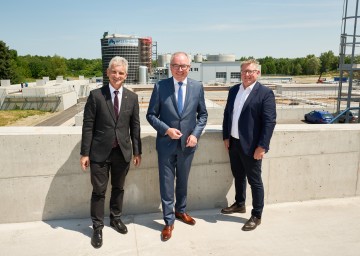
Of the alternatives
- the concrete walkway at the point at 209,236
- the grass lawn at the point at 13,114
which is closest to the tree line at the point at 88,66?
the grass lawn at the point at 13,114

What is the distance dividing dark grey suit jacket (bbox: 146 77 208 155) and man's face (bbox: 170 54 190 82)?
11cm

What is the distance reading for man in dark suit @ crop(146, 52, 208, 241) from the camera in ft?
10.5

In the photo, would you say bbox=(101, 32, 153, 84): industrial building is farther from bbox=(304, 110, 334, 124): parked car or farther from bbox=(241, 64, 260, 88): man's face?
bbox=(241, 64, 260, 88): man's face

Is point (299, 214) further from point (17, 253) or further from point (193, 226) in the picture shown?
point (17, 253)

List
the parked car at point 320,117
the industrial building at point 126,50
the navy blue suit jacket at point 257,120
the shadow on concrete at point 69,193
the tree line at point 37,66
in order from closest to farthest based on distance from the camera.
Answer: the navy blue suit jacket at point 257,120 < the shadow on concrete at point 69,193 < the parked car at point 320,117 < the tree line at point 37,66 < the industrial building at point 126,50

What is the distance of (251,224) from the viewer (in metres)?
3.40

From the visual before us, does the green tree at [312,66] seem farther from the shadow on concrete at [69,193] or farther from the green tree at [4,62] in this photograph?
the shadow on concrete at [69,193]

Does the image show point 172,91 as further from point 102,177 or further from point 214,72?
point 214,72

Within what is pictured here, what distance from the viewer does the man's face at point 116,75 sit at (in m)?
3.03

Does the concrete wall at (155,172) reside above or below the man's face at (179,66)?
below

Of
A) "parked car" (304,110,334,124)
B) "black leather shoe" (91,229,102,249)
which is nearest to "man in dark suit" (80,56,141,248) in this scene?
"black leather shoe" (91,229,102,249)

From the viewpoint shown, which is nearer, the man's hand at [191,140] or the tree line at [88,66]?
the man's hand at [191,140]

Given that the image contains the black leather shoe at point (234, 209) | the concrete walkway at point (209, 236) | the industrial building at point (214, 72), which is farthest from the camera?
the industrial building at point (214, 72)

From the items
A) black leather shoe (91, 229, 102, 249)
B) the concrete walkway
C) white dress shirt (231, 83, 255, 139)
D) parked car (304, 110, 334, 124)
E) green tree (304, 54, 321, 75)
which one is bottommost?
parked car (304, 110, 334, 124)
